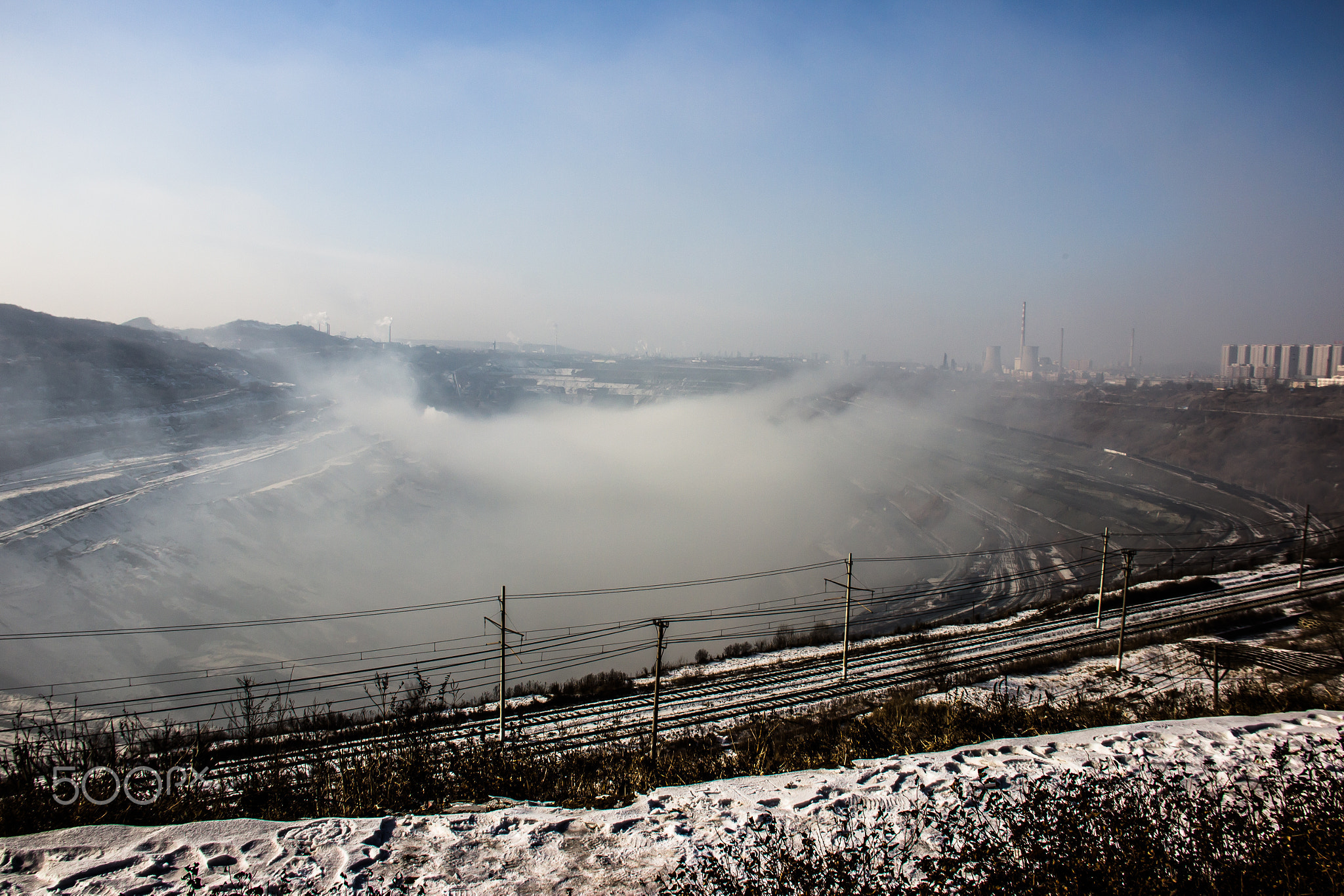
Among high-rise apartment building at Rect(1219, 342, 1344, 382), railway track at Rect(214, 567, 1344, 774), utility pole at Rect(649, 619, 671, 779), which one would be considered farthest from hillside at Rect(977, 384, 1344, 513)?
utility pole at Rect(649, 619, 671, 779)

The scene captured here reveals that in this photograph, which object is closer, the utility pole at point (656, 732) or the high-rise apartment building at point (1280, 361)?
the utility pole at point (656, 732)

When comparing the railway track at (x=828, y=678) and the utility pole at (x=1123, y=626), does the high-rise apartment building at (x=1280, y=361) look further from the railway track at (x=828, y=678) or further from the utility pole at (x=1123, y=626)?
the utility pole at (x=1123, y=626)

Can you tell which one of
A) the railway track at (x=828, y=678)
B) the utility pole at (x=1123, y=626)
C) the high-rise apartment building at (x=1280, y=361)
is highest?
the high-rise apartment building at (x=1280, y=361)

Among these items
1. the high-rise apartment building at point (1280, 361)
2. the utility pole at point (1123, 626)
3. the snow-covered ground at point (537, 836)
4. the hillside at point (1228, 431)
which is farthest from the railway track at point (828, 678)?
the high-rise apartment building at point (1280, 361)

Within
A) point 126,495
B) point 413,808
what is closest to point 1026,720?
point 413,808

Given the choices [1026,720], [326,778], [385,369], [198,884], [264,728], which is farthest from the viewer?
[385,369]

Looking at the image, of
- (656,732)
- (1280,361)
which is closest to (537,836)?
(656,732)

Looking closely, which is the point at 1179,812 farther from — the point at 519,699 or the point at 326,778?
the point at 519,699

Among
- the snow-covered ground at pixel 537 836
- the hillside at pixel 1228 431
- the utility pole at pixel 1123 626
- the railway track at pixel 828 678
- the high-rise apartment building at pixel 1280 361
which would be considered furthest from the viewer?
the high-rise apartment building at pixel 1280 361
